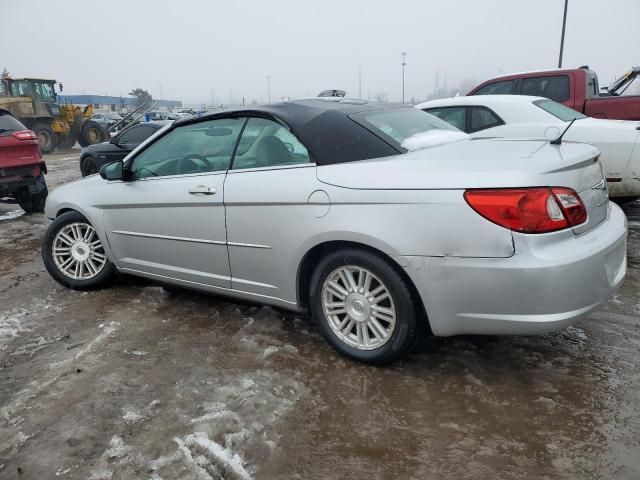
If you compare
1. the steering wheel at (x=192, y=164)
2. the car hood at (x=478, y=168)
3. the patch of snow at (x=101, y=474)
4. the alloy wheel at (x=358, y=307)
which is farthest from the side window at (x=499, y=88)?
the patch of snow at (x=101, y=474)

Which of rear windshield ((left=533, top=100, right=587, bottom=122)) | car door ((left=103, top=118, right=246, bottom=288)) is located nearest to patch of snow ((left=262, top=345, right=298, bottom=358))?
car door ((left=103, top=118, right=246, bottom=288))

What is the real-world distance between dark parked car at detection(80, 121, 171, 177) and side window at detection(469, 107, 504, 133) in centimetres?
619

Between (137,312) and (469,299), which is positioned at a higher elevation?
(469,299)

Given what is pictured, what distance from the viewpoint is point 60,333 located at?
11.1 feet

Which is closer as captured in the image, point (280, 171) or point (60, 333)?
point (280, 171)

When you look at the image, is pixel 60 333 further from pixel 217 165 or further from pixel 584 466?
pixel 584 466

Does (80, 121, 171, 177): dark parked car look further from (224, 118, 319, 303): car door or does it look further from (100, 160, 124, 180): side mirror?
(224, 118, 319, 303): car door

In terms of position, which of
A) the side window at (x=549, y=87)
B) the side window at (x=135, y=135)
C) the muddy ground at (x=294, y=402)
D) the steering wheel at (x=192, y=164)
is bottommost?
the muddy ground at (x=294, y=402)

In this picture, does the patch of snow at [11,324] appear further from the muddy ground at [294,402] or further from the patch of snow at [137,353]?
the patch of snow at [137,353]

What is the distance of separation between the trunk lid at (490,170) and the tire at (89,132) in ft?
69.5

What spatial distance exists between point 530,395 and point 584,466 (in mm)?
523

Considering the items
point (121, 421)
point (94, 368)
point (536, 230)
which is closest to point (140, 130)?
point (94, 368)

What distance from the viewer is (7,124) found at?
23.0 feet

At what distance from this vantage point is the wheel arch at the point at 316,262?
2.58 metres
